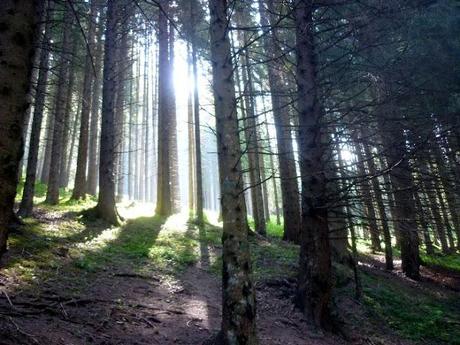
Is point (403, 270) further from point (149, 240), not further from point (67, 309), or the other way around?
point (67, 309)

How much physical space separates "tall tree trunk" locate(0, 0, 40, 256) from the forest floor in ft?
6.29

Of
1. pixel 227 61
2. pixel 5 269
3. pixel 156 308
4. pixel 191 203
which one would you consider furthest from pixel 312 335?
pixel 191 203

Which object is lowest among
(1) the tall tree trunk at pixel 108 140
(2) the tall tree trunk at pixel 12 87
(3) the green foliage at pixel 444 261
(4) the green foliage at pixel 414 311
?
(4) the green foliage at pixel 414 311

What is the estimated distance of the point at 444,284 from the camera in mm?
12164

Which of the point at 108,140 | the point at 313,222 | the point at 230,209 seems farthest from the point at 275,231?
the point at 230,209

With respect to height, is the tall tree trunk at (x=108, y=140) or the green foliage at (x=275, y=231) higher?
the tall tree trunk at (x=108, y=140)

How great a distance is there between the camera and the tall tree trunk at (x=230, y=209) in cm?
416

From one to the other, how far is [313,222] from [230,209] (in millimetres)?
2635

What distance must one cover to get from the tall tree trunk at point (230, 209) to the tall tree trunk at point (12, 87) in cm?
241

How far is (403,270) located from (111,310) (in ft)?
36.3

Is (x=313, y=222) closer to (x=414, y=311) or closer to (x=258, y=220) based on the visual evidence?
(x=414, y=311)

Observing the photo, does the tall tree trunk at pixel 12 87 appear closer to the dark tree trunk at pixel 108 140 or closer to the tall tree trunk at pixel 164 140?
the dark tree trunk at pixel 108 140

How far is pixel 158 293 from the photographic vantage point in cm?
684

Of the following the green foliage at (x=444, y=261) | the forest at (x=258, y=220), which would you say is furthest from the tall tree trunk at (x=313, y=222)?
the green foliage at (x=444, y=261)
